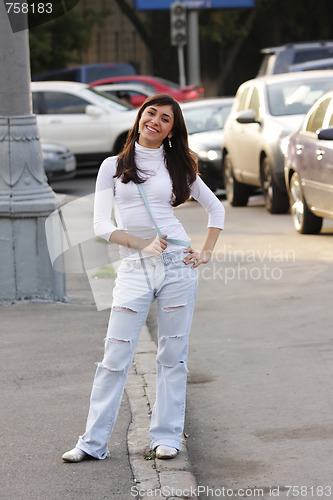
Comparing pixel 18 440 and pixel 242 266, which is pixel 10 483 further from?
pixel 242 266

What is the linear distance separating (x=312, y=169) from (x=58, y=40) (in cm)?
2481

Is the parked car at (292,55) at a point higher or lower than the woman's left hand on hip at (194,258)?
lower

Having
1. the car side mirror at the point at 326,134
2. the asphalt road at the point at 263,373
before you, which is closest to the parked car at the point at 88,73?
the asphalt road at the point at 263,373

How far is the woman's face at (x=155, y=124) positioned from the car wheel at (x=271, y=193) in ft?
29.6

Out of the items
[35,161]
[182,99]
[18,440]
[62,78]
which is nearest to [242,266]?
[35,161]

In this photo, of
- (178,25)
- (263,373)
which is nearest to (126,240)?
(263,373)

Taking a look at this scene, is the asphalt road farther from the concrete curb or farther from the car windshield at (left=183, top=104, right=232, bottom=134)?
the car windshield at (left=183, top=104, right=232, bottom=134)

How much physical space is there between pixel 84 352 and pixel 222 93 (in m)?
38.0

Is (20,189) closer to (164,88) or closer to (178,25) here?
(164,88)

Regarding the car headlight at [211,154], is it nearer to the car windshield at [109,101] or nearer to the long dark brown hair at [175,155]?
the car windshield at [109,101]

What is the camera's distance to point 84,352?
7.31m

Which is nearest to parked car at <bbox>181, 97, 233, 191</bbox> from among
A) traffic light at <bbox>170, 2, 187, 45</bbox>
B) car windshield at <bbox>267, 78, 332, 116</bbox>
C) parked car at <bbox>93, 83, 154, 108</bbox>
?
car windshield at <bbox>267, 78, 332, 116</bbox>

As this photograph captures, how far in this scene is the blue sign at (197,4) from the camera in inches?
1414

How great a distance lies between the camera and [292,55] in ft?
75.9
